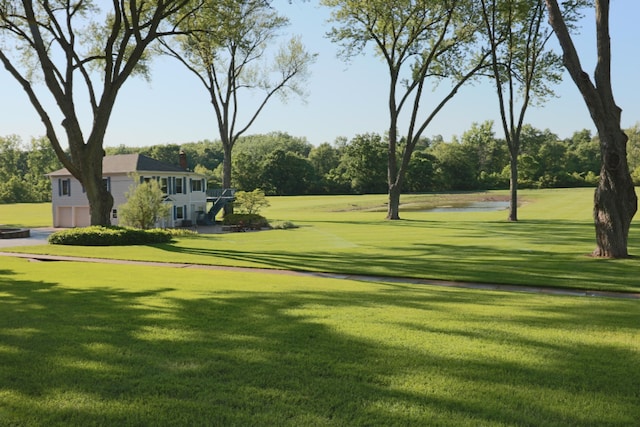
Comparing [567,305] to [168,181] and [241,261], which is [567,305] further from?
[168,181]

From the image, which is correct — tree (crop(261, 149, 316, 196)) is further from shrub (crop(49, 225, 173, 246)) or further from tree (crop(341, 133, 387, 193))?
shrub (crop(49, 225, 173, 246))

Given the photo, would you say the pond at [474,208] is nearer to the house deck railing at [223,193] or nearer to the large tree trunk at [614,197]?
the house deck railing at [223,193]

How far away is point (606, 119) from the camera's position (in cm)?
1361

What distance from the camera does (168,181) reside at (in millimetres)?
37875

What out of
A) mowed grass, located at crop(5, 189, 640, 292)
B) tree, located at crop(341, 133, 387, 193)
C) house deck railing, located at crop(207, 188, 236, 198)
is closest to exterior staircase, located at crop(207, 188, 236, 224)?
house deck railing, located at crop(207, 188, 236, 198)

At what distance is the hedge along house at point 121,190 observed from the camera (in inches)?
1455

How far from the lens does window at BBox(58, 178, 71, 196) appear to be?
3869 cm

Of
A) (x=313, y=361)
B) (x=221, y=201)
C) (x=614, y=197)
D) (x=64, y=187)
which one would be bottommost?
(x=313, y=361)

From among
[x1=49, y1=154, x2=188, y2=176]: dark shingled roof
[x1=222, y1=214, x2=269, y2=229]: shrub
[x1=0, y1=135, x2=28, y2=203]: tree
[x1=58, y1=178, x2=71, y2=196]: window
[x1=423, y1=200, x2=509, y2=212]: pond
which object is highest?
Answer: [x1=0, y1=135, x2=28, y2=203]: tree

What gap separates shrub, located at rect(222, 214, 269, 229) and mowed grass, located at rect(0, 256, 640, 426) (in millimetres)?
25049

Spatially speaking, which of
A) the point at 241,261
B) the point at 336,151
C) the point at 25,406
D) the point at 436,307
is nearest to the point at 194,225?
the point at 241,261

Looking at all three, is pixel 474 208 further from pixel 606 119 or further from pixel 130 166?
pixel 606 119

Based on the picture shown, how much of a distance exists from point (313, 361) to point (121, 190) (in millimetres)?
35234

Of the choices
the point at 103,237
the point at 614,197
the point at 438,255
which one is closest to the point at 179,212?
the point at 103,237
